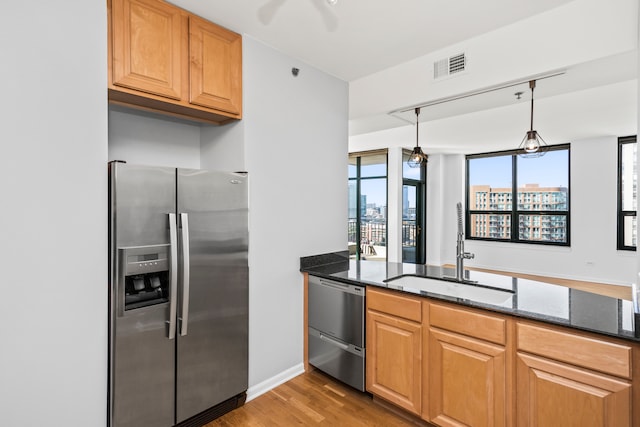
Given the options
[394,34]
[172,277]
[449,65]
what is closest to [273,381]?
[172,277]

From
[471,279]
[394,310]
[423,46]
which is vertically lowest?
[394,310]

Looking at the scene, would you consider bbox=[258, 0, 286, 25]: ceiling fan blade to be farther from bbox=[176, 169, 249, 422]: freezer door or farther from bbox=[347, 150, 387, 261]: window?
bbox=[347, 150, 387, 261]: window

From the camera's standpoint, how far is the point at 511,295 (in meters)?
2.02

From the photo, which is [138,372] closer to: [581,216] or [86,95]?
[86,95]

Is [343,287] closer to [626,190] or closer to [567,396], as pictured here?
[567,396]

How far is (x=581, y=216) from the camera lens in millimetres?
6395

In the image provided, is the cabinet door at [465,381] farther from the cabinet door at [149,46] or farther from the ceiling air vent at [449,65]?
the cabinet door at [149,46]

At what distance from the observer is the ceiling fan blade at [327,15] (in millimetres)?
2121

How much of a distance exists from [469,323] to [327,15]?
2201 mm

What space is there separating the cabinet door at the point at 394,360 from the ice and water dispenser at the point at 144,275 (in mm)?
1424

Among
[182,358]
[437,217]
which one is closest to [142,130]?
[182,358]

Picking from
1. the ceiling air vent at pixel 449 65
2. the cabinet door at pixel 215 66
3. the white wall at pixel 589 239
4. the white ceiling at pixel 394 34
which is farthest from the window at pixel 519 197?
the cabinet door at pixel 215 66

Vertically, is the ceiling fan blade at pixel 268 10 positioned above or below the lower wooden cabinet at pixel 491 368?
above

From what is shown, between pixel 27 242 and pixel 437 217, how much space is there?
302 inches
